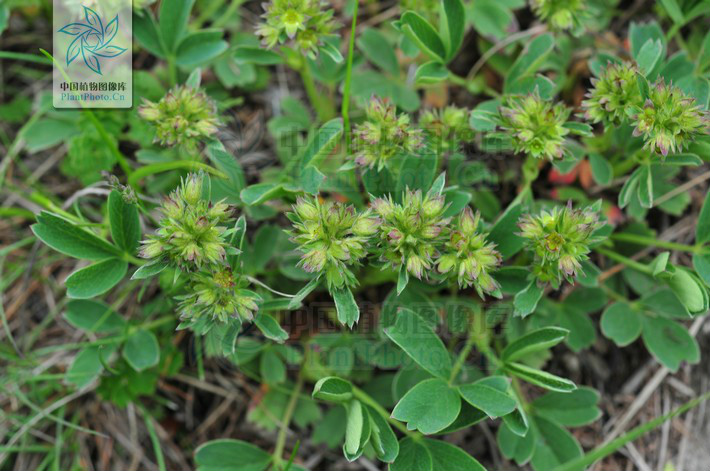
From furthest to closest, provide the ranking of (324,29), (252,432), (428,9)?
(252,432)
(428,9)
(324,29)

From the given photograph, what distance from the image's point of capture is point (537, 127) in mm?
2365

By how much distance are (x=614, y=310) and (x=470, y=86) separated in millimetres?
1332

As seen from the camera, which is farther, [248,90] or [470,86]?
[248,90]

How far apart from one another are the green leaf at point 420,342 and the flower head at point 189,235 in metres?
0.70

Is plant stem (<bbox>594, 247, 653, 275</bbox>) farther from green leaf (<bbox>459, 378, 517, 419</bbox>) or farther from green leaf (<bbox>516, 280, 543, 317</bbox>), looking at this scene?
green leaf (<bbox>459, 378, 517, 419</bbox>)

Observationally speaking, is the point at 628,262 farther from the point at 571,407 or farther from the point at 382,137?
the point at 382,137

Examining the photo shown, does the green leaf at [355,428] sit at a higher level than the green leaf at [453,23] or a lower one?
lower

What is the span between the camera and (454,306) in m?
2.94

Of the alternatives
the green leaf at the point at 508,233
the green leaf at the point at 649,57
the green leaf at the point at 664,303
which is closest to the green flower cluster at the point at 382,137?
the green leaf at the point at 508,233

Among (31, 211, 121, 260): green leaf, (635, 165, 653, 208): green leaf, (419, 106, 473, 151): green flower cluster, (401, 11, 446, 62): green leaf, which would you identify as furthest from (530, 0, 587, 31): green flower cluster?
(31, 211, 121, 260): green leaf

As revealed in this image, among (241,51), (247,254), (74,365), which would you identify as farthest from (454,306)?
(74,365)

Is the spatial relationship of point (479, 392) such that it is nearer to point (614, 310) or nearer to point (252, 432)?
point (614, 310)

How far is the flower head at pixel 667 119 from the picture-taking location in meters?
2.18

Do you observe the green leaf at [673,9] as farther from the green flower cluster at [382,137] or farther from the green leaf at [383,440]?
the green leaf at [383,440]
